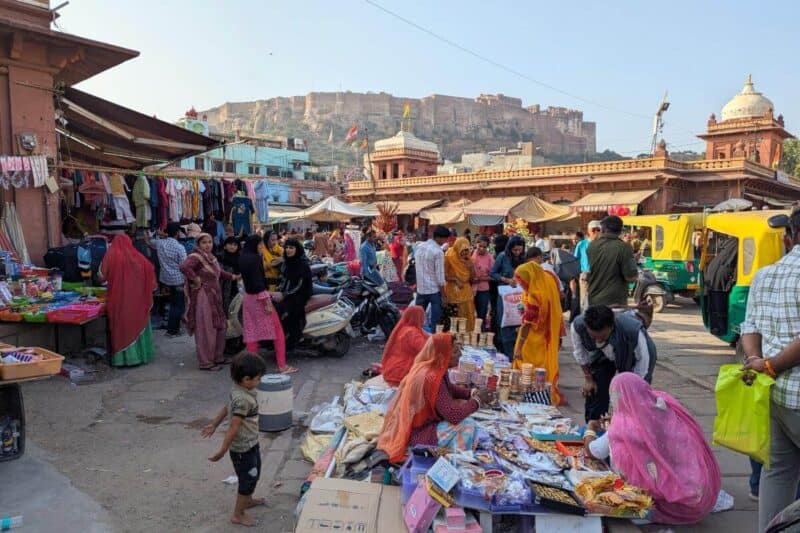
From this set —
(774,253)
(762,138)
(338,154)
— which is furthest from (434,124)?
(774,253)

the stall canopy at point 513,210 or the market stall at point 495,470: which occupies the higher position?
the stall canopy at point 513,210

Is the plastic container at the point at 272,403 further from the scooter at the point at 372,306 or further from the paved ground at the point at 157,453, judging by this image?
the scooter at the point at 372,306

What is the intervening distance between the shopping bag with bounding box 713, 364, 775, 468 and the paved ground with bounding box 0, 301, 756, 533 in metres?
0.70

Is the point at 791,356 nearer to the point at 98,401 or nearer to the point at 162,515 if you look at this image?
the point at 162,515

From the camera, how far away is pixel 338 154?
307ft

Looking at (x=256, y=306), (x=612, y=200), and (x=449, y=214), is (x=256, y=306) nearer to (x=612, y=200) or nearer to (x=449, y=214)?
Result: (x=612, y=200)

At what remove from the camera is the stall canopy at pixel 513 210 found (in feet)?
70.6

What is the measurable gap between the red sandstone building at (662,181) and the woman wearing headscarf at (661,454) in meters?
20.1

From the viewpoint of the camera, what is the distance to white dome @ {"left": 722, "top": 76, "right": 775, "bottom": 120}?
2978cm

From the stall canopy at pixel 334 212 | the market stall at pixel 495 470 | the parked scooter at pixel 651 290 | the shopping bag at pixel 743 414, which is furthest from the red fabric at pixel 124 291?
the parked scooter at pixel 651 290

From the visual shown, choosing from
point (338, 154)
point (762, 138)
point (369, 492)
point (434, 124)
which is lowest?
point (369, 492)

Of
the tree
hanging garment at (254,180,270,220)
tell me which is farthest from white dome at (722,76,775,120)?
hanging garment at (254,180,270,220)

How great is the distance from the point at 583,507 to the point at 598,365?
1360mm

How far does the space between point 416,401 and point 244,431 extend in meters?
1.04
